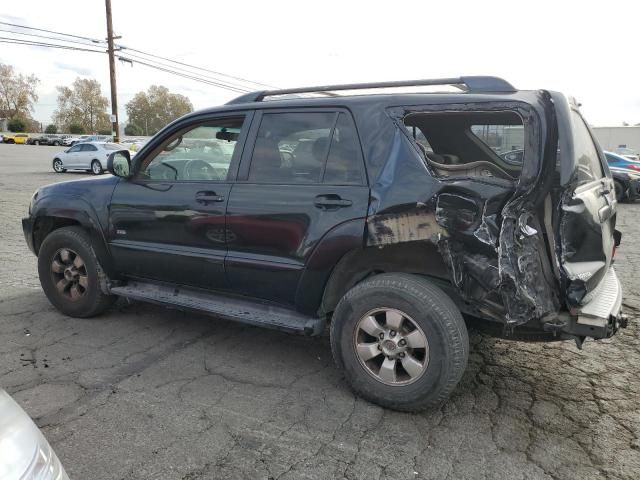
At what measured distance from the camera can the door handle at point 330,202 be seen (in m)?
3.18

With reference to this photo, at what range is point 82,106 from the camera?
96438 mm

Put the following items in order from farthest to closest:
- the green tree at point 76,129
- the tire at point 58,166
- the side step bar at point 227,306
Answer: the green tree at point 76,129, the tire at point 58,166, the side step bar at point 227,306

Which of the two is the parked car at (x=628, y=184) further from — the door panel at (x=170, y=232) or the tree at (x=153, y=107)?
the tree at (x=153, y=107)

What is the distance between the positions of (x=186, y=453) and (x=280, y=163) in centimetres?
194

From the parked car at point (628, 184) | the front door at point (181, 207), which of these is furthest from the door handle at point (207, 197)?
the parked car at point (628, 184)

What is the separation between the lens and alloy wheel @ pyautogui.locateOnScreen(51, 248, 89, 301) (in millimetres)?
4520

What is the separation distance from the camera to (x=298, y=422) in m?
2.95

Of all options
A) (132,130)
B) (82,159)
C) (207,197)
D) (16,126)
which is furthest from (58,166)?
(132,130)

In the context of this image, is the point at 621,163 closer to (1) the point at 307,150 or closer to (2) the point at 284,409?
(1) the point at 307,150

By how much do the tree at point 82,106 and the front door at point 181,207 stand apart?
102 metres

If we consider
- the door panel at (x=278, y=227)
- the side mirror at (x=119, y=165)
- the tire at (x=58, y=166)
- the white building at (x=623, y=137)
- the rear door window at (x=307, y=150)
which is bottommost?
the tire at (x=58, y=166)

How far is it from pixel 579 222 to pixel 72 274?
4.07 metres

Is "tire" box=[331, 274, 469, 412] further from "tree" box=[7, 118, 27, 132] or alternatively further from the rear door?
"tree" box=[7, 118, 27, 132]

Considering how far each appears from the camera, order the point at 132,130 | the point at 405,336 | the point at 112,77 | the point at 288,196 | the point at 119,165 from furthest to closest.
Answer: the point at 132,130, the point at 112,77, the point at 119,165, the point at 288,196, the point at 405,336
